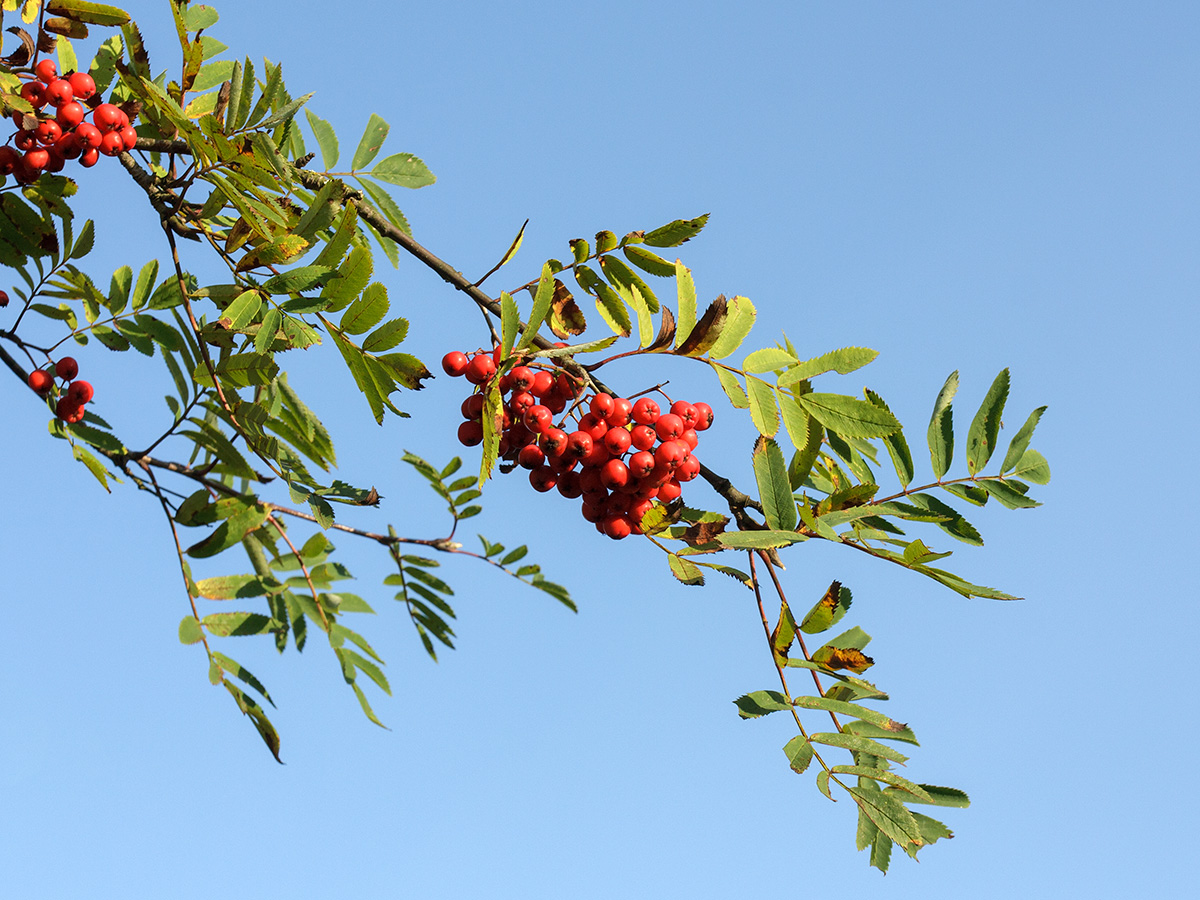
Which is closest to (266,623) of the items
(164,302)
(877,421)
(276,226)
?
(164,302)

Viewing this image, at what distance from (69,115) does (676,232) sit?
61.4 inches

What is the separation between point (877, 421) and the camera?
73.4 inches

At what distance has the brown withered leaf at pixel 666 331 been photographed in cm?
193

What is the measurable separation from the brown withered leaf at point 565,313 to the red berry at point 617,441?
287 millimetres

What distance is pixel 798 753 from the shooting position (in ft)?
6.52

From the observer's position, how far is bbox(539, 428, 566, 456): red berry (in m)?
2.00

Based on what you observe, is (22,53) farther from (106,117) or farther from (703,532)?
(703,532)

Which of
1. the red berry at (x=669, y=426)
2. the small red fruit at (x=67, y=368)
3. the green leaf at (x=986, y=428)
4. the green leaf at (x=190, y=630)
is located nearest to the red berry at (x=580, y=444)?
the red berry at (x=669, y=426)

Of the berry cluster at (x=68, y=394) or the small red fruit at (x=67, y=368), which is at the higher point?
the small red fruit at (x=67, y=368)

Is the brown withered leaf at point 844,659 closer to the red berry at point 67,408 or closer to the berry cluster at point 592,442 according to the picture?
the berry cluster at point 592,442

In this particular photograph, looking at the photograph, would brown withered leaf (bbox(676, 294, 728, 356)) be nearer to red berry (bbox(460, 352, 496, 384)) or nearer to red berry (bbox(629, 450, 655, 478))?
red berry (bbox(629, 450, 655, 478))

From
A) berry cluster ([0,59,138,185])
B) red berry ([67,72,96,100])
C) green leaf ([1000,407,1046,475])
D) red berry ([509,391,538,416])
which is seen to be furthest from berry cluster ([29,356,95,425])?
green leaf ([1000,407,1046,475])

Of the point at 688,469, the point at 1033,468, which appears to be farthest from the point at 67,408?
the point at 1033,468

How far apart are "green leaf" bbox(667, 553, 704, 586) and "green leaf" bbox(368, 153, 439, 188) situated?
136 cm
